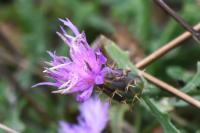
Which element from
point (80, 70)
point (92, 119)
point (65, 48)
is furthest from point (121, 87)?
point (65, 48)

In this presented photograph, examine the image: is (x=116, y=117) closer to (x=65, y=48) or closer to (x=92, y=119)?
(x=92, y=119)

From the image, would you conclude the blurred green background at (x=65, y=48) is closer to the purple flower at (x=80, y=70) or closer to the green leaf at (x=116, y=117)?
the green leaf at (x=116, y=117)

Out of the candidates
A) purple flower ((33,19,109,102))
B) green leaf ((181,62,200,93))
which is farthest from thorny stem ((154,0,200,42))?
purple flower ((33,19,109,102))

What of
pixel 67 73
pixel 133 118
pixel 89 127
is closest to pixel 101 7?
pixel 133 118

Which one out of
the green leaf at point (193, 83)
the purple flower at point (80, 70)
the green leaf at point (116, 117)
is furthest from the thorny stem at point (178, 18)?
the green leaf at point (116, 117)

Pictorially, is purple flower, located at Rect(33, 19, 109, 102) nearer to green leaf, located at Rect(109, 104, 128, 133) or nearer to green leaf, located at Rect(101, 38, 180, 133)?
green leaf, located at Rect(101, 38, 180, 133)

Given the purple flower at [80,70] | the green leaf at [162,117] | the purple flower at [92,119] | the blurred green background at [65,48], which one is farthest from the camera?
the blurred green background at [65,48]

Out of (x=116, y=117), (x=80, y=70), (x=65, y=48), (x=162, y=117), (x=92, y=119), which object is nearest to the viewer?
(x=80, y=70)
